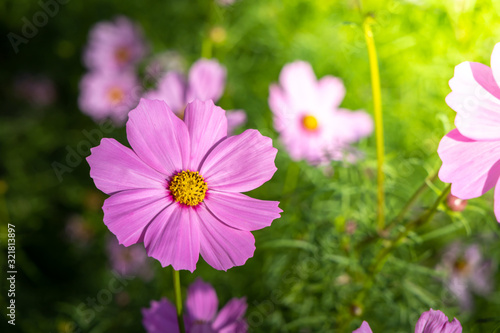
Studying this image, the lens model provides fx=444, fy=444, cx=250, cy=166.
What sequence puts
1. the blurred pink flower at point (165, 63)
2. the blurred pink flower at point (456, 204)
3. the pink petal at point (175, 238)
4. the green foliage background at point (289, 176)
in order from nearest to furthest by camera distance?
the pink petal at point (175, 238)
the blurred pink flower at point (456, 204)
the green foliage background at point (289, 176)
the blurred pink flower at point (165, 63)

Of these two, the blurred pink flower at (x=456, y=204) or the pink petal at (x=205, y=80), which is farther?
the pink petal at (x=205, y=80)

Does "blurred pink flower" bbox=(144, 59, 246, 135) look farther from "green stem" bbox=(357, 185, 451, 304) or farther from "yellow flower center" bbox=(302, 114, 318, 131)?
"green stem" bbox=(357, 185, 451, 304)

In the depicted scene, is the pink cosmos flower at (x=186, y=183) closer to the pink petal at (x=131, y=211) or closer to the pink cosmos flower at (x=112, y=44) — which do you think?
the pink petal at (x=131, y=211)

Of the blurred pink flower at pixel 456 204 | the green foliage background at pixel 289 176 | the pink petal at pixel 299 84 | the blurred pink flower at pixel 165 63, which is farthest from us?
the blurred pink flower at pixel 165 63

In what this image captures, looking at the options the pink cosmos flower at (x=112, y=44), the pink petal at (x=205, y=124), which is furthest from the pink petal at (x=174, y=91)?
the pink petal at (x=205, y=124)

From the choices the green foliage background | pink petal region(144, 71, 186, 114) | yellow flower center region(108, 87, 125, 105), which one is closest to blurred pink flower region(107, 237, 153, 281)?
the green foliage background

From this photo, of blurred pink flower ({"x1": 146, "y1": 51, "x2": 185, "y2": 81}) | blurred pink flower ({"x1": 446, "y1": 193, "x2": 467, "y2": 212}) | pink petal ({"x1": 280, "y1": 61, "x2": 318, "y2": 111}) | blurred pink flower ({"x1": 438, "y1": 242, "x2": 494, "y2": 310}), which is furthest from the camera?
blurred pink flower ({"x1": 146, "y1": 51, "x2": 185, "y2": 81})

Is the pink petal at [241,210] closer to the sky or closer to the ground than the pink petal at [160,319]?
closer to the sky

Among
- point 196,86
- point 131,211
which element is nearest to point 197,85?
point 196,86
